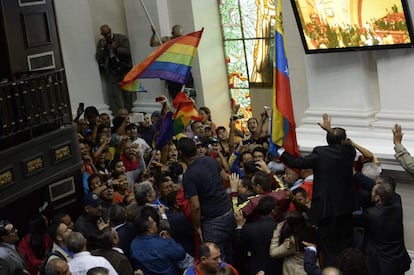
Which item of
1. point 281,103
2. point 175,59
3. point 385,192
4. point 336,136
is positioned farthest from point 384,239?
point 175,59

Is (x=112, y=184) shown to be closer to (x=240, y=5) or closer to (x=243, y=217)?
(x=243, y=217)

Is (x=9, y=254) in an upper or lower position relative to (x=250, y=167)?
lower

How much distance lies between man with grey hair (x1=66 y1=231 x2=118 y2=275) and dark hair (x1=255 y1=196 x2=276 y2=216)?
159cm

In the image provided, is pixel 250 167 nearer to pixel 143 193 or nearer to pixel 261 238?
pixel 143 193

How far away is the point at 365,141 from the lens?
10.8 metres

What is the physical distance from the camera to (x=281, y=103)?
33.9 ft

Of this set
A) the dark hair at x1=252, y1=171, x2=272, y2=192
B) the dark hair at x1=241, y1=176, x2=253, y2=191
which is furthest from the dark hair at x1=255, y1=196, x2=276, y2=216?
the dark hair at x1=241, y1=176, x2=253, y2=191

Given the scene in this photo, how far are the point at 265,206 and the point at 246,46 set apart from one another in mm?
8016

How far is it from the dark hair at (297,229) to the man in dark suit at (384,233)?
0.68 m

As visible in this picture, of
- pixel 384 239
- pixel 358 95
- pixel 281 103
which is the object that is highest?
pixel 281 103

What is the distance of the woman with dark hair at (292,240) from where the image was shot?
867cm

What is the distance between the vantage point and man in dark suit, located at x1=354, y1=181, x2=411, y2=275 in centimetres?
895

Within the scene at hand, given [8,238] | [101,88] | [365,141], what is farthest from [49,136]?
[101,88]

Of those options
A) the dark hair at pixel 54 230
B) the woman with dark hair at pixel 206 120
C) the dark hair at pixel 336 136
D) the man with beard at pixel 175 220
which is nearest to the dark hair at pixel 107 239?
the dark hair at pixel 54 230
